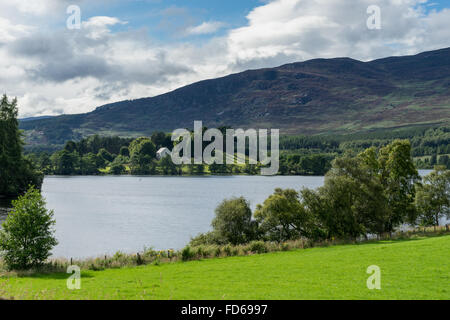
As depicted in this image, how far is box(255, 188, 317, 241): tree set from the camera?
54594 mm

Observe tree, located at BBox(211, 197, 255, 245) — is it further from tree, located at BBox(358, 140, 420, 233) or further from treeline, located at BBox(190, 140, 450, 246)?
tree, located at BBox(358, 140, 420, 233)

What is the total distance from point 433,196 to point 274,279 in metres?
53.6

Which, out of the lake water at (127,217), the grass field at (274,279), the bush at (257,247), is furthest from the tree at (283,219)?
the lake water at (127,217)

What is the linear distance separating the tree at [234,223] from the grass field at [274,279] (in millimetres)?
12298

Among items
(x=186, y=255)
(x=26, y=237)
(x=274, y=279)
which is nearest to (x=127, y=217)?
(x=186, y=255)

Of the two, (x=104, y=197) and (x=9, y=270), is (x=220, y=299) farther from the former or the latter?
(x=104, y=197)

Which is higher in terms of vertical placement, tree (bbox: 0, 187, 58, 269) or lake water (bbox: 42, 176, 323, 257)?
tree (bbox: 0, 187, 58, 269)

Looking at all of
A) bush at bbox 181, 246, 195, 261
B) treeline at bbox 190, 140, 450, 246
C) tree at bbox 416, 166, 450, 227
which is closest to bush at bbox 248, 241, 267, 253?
treeline at bbox 190, 140, 450, 246

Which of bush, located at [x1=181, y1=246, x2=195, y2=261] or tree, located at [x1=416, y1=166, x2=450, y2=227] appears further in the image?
tree, located at [x1=416, y1=166, x2=450, y2=227]

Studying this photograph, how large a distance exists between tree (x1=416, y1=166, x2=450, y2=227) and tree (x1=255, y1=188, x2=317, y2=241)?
993 inches

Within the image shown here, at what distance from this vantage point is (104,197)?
132750 millimetres

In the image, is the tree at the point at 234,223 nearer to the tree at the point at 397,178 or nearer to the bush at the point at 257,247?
the bush at the point at 257,247
